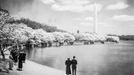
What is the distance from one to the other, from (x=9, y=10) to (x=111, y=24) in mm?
4047

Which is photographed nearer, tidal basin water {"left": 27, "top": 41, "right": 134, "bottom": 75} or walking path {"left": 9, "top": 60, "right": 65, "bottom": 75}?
walking path {"left": 9, "top": 60, "right": 65, "bottom": 75}

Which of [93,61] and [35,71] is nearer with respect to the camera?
[35,71]

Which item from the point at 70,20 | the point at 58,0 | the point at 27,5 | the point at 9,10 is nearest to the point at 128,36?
the point at 70,20

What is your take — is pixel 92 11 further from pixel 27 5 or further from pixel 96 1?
pixel 27 5

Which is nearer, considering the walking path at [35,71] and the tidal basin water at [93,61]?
the walking path at [35,71]

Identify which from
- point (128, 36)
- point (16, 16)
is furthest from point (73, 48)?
point (16, 16)

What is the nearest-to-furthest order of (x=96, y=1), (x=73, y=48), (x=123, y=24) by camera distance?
1. (x=96, y=1)
2. (x=123, y=24)
3. (x=73, y=48)

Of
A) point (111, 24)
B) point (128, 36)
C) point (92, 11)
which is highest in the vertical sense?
point (92, 11)

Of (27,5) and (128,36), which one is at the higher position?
(27,5)

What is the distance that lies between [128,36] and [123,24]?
683 millimetres

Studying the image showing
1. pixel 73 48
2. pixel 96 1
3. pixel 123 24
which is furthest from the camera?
pixel 73 48

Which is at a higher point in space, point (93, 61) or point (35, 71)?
point (35, 71)

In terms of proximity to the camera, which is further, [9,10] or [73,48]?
[73,48]

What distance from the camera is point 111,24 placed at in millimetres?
7289
